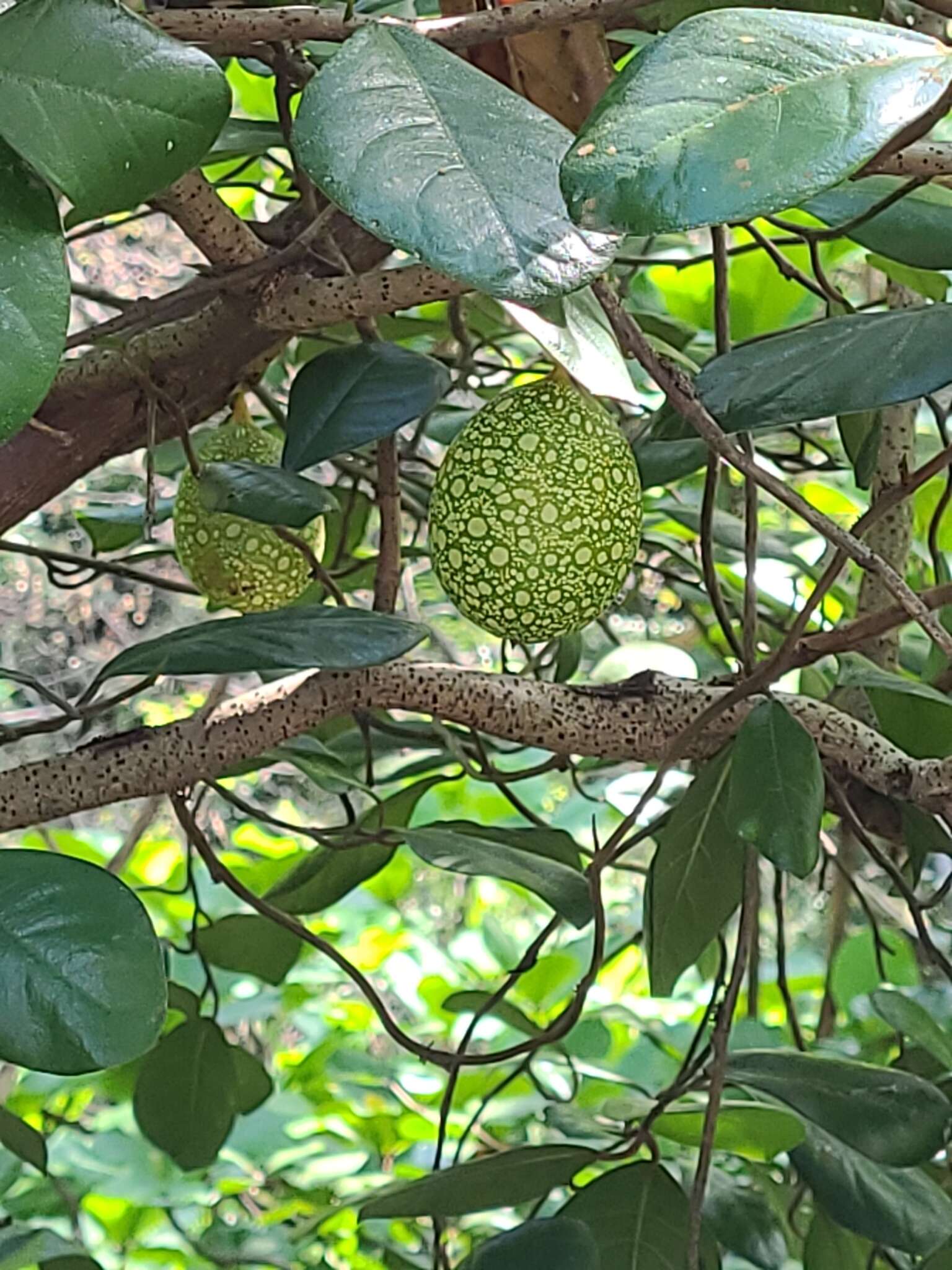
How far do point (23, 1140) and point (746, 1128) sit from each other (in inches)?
14.1

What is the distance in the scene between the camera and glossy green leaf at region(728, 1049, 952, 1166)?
57 cm

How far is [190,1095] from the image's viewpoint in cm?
76

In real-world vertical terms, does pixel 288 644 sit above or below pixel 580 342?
below

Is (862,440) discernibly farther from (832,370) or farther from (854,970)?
(854,970)

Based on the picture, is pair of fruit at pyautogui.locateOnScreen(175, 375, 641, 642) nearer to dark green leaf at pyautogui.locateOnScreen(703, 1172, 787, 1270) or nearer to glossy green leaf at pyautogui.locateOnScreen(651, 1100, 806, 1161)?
glossy green leaf at pyautogui.locateOnScreen(651, 1100, 806, 1161)

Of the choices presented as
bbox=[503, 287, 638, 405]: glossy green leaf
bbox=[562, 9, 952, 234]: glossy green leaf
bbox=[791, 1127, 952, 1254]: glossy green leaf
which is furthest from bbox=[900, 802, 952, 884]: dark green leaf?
bbox=[562, 9, 952, 234]: glossy green leaf

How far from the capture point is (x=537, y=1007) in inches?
45.0

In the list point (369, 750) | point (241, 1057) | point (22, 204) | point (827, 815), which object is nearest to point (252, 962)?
point (241, 1057)

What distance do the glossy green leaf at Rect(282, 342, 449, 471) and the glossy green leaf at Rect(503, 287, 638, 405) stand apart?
16cm

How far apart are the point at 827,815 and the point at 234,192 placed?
0.63 metres

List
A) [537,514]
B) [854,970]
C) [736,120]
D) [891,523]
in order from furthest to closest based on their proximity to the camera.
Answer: [854,970]
[891,523]
[537,514]
[736,120]

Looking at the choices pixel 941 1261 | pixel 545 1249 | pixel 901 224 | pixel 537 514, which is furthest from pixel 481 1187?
pixel 901 224

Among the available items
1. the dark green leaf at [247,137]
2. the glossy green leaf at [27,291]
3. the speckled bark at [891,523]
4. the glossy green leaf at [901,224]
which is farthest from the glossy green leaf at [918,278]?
the glossy green leaf at [27,291]

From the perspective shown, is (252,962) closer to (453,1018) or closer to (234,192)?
(453,1018)
